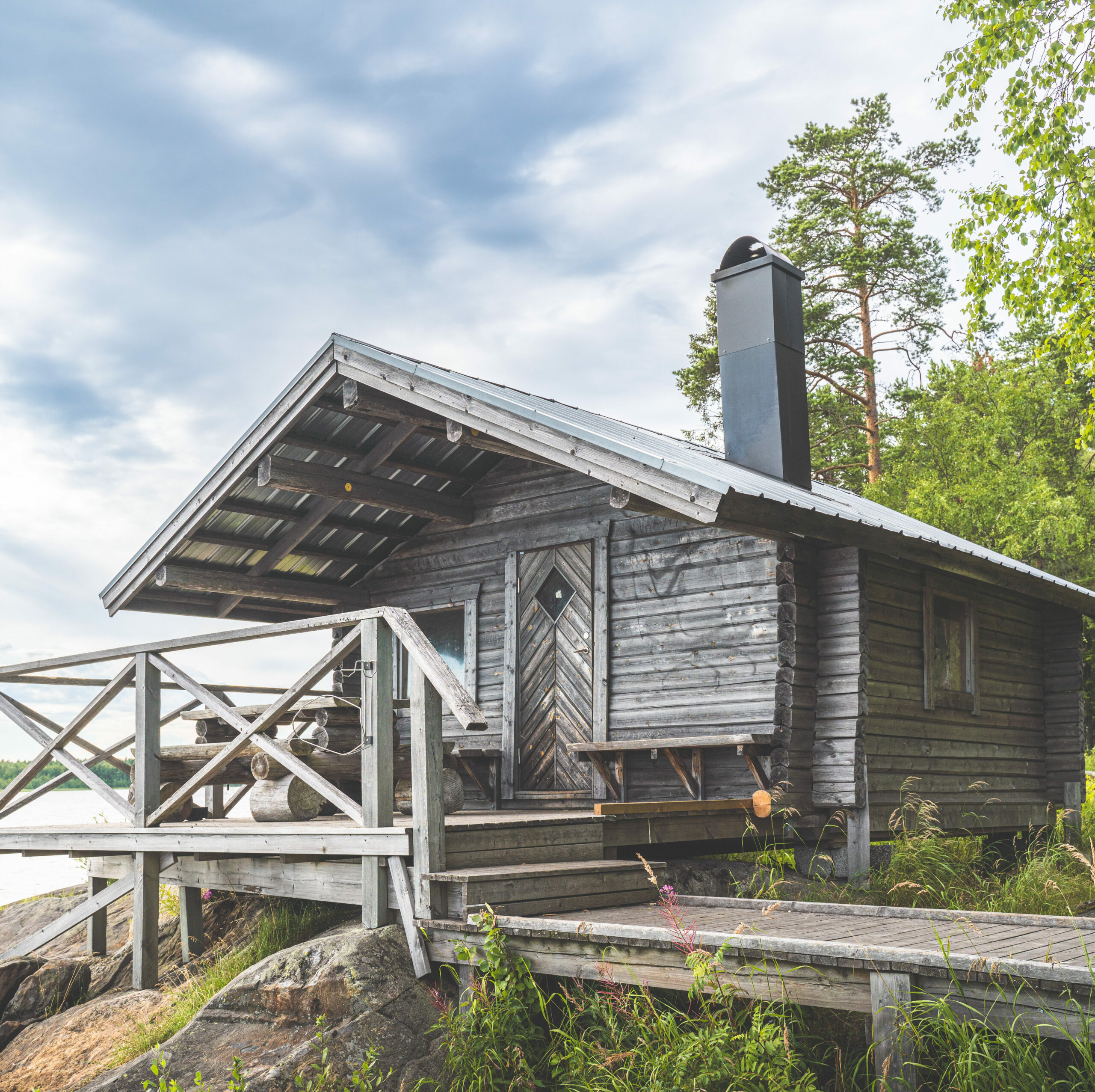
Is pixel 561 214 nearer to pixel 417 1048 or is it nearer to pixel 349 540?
pixel 349 540

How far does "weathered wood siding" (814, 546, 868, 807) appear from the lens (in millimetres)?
8648

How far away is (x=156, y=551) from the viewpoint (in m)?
10.4

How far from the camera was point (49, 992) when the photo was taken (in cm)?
830

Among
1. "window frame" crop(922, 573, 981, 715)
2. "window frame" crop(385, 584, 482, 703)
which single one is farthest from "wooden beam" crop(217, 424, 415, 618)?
"window frame" crop(922, 573, 981, 715)

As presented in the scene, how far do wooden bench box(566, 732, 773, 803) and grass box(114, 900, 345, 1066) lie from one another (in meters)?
2.60

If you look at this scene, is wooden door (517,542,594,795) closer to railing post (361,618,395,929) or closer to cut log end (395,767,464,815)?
cut log end (395,767,464,815)

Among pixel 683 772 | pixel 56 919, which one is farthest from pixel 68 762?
pixel 683 772

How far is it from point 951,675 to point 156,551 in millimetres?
7721

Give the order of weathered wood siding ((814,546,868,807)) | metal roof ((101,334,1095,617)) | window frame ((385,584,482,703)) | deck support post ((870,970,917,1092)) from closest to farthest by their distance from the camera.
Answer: deck support post ((870,970,917,1092)), metal roof ((101,334,1095,617)), weathered wood siding ((814,546,868,807)), window frame ((385,584,482,703))

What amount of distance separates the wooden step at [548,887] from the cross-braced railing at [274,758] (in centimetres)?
19

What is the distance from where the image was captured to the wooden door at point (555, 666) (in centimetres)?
1001

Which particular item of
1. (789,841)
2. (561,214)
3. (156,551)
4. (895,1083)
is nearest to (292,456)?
(156,551)

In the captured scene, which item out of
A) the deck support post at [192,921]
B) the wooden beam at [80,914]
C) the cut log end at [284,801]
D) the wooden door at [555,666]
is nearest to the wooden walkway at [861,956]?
the cut log end at [284,801]

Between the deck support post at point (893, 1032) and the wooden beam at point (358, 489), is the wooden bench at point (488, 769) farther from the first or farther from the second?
the deck support post at point (893, 1032)
